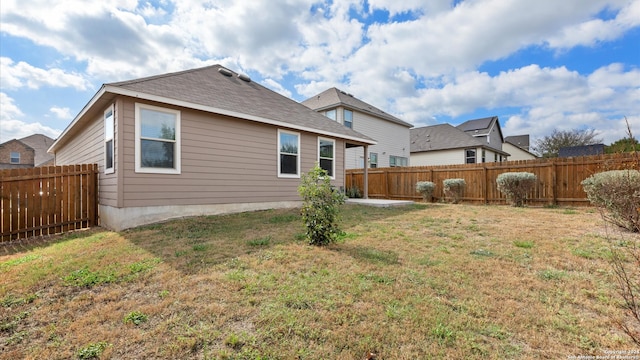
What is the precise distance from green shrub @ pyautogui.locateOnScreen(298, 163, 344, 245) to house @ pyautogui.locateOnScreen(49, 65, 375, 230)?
397cm

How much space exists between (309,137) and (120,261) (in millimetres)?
6914

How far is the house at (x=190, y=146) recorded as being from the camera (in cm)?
609

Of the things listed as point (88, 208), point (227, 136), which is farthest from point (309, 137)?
point (88, 208)

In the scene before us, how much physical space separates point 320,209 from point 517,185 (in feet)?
29.1

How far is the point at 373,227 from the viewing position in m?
6.08

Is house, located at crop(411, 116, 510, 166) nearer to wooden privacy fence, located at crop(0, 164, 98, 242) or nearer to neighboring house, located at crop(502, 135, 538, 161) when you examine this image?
neighboring house, located at crop(502, 135, 538, 161)

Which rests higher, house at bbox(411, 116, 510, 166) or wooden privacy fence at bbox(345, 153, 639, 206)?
house at bbox(411, 116, 510, 166)

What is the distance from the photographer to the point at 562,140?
30.1 meters

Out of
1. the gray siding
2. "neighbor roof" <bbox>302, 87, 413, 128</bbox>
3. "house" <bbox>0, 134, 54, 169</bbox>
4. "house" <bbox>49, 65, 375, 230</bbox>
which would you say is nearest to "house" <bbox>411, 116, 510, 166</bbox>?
"neighbor roof" <bbox>302, 87, 413, 128</bbox>

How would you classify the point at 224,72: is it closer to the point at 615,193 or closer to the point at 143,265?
the point at 143,265

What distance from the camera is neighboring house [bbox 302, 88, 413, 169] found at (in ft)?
56.3

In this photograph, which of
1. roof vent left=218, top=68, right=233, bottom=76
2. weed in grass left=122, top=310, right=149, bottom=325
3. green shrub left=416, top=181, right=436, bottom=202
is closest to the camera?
weed in grass left=122, top=310, right=149, bottom=325

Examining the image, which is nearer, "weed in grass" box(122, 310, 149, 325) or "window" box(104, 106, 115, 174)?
"weed in grass" box(122, 310, 149, 325)

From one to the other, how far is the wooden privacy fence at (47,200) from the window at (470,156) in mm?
23876
